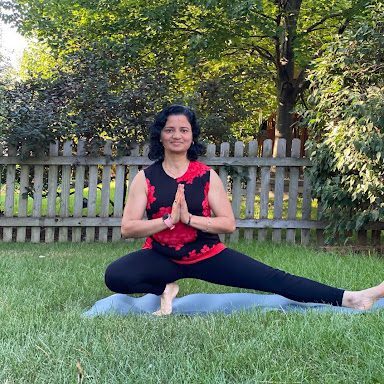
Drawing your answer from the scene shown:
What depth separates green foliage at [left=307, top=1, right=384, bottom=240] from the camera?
594cm

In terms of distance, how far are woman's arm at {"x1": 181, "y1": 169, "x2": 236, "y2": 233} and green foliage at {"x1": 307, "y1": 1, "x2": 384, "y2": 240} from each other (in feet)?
8.58

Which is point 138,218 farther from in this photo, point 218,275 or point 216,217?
point 218,275

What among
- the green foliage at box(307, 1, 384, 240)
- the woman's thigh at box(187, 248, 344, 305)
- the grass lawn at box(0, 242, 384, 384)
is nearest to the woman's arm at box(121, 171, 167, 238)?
the woman's thigh at box(187, 248, 344, 305)

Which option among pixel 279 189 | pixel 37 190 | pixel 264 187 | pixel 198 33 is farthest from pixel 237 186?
pixel 198 33

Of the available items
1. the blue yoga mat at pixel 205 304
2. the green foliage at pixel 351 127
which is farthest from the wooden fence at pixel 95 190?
the blue yoga mat at pixel 205 304

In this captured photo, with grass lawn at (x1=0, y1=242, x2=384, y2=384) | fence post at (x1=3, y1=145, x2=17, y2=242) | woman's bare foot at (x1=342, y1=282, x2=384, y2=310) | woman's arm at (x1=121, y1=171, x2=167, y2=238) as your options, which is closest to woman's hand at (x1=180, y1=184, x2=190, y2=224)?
woman's arm at (x1=121, y1=171, x2=167, y2=238)

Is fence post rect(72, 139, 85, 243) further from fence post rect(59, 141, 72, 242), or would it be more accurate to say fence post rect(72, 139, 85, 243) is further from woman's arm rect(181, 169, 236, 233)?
woman's arm rect(181, 169, 236, 233)

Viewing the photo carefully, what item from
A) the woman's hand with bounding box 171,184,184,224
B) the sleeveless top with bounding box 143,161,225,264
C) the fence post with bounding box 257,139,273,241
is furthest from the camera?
the fence post with bounding box 257,139,273,241

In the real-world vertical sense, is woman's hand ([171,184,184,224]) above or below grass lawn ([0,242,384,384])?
above

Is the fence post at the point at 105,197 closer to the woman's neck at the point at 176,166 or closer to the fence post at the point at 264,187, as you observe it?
the fence post at the point at 264,187

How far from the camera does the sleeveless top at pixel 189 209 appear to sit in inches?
144

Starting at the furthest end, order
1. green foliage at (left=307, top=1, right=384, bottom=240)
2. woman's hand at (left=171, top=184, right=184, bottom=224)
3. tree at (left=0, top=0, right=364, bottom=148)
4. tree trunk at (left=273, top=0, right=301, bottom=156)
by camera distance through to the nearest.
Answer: tree trunk at (left=273, top=0, right=301, bottom=156)
tree at (left=0, top=0, right=364, bottom=148)
green foliage at (left=307, top=1, right=384, bottom=240)
woman's hand at (left=171, top=184, right=184, bottom=224)

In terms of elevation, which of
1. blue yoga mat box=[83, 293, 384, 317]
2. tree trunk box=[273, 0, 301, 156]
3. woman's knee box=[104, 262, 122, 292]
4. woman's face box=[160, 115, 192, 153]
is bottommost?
blue yoga mat box=[83, 293, 384, 317]

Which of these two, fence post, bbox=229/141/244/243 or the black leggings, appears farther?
fence post, bbox=229/141/244/243
